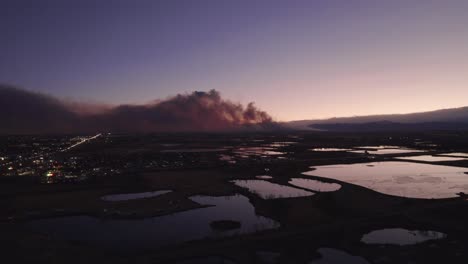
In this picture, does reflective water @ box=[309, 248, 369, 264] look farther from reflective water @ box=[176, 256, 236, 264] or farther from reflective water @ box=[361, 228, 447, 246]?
reflective water @ box=[176, 256, 236, 264]

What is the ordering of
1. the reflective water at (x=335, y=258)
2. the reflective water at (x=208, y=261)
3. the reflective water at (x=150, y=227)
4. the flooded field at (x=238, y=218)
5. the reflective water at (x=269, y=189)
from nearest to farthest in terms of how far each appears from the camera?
the reflective water at (x=335, y=258), the reflective water at (x=208, y=261), the flooded field at (x=238, y=218), the reflective water at (x=150, y=227), the reflective water at (x=269, y=189)

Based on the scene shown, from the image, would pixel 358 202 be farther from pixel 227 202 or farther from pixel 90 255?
pixel 90 255

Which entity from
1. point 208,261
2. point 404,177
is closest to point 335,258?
point 208,261

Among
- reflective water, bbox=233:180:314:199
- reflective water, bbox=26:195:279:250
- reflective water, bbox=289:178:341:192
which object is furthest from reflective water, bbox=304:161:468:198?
reflective water, bbox=26:195:279:250

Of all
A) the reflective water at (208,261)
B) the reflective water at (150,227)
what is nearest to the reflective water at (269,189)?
the reflective water at (150,227)

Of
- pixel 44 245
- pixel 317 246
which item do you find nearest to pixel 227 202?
pixel 317 246

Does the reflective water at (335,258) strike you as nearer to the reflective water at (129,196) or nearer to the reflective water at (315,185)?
the reflective water at (315,185)
